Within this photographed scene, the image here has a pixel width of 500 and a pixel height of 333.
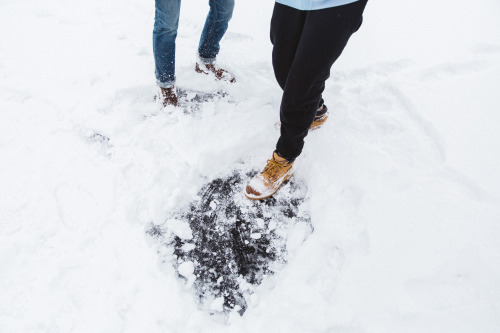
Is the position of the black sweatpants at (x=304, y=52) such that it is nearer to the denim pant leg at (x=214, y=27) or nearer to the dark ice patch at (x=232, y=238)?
the dark ice patch at (x=232, y=238)

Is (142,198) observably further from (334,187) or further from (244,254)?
(334,187)

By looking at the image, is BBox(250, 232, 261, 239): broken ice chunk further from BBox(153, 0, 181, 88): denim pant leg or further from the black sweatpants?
BBox(153, 0, 181, 88): denim pant leg

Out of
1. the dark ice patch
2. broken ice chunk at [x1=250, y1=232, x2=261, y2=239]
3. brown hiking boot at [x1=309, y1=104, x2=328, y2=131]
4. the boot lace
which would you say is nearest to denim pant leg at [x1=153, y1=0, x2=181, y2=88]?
the dark ice patch

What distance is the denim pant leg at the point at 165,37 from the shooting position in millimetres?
1407

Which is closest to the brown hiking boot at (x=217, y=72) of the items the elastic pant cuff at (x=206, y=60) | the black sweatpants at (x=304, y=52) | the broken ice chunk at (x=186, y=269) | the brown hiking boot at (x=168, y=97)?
the elastic pant cuff at (x=206, y=60)

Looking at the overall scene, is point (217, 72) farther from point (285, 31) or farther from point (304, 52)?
point (304, 52)

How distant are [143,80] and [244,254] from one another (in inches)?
57.0

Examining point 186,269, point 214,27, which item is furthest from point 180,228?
point 214,27

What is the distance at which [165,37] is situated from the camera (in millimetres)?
1523

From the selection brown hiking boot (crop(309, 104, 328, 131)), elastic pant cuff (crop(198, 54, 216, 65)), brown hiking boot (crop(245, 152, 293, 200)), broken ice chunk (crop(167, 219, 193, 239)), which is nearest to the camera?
broken ice chunk (crop(167, 219, 193, 239))

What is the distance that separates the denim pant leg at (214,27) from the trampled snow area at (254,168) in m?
0.19

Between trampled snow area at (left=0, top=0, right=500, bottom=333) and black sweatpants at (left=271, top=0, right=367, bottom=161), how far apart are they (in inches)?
15.7

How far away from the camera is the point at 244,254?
4.26 ft

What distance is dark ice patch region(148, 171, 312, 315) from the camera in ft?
3.93
